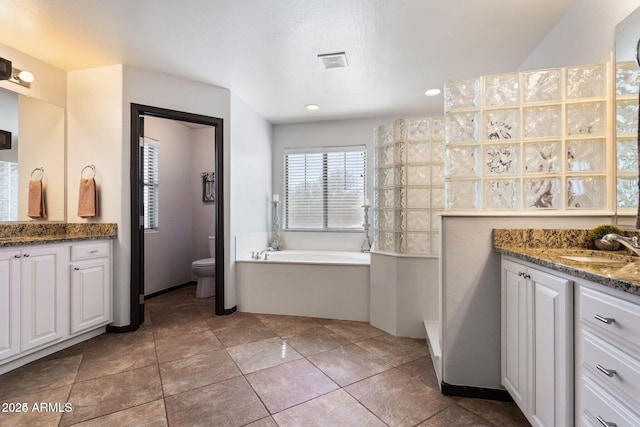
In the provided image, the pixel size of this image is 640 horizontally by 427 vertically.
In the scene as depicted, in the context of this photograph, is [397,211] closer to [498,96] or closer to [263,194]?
[498,96]

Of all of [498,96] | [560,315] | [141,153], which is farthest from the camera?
[141,153]

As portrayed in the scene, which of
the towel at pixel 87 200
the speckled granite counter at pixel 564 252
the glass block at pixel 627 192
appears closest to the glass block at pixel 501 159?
the speckled granite counter at pixel 564 252

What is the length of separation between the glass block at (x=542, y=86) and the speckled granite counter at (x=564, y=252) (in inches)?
29.7

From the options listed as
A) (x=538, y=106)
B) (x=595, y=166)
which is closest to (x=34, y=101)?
(x=538, y=106)

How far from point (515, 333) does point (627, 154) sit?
1081 millimetres

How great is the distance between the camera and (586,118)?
1.60 meters

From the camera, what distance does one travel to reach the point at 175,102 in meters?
2.92

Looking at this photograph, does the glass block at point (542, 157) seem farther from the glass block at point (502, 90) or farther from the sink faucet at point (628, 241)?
the sink faucet at point (628, 241)

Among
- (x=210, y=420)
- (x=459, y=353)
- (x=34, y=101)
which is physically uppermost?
(x=34, y=101)

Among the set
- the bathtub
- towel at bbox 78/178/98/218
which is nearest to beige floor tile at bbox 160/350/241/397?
the bathtub

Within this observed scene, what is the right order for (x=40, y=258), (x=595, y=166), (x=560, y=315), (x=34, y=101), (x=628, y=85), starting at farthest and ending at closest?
(x=34, y=101) < (x=40, y=258) < (x=595, y=166) < (x=628, y=85) < (x=560, y=315)

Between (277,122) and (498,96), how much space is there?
127 inches

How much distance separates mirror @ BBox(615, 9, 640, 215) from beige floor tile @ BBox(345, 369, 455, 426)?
1.45 metres

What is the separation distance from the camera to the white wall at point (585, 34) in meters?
1.57
